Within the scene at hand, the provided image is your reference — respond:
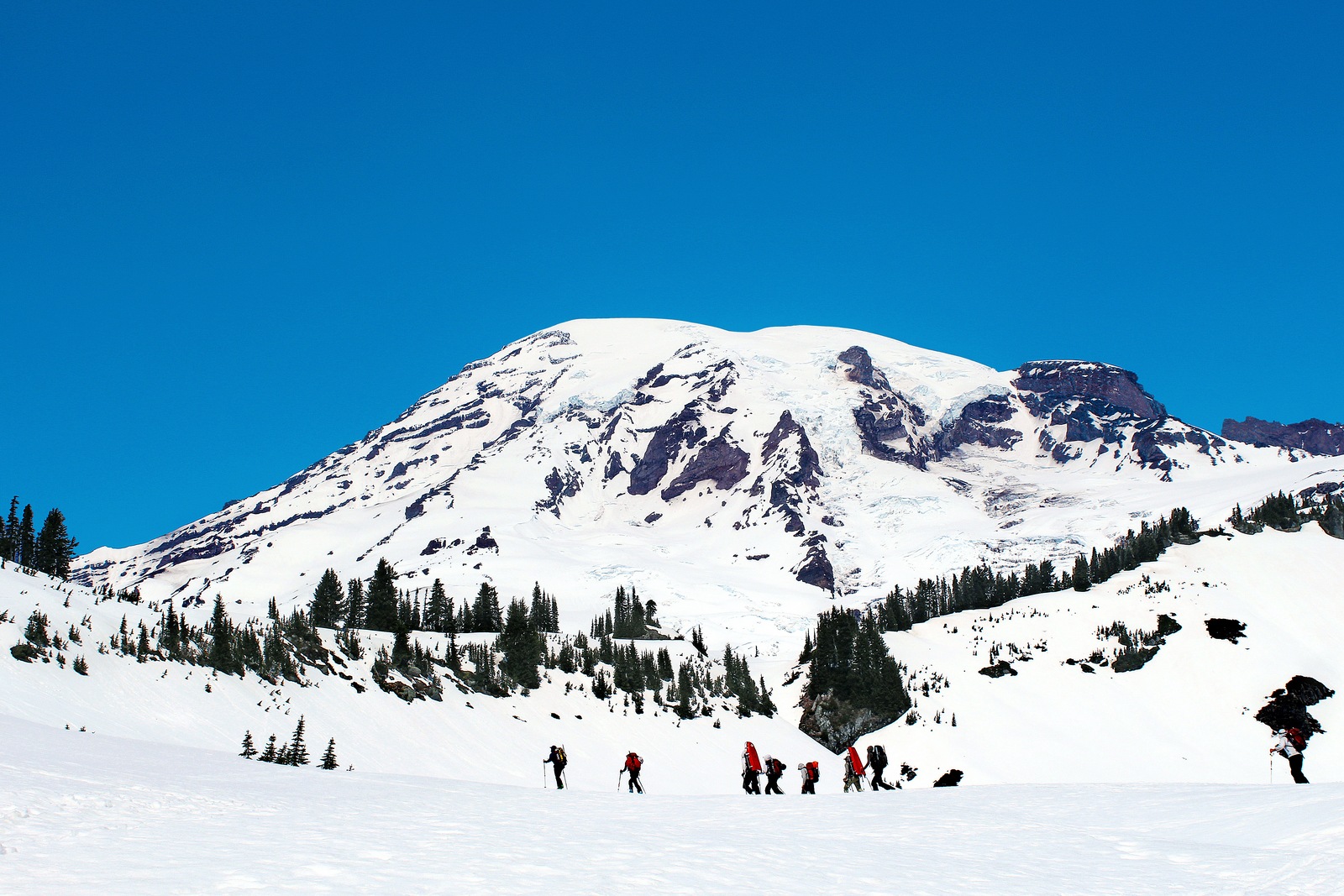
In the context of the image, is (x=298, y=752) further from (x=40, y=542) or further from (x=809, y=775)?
(x=40, y=542)

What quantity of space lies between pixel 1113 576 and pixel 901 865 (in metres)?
125

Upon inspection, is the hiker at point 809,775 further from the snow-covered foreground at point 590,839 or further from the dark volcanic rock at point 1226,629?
the dark volcanic rock at point 1226,629

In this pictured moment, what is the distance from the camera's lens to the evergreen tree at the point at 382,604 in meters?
103

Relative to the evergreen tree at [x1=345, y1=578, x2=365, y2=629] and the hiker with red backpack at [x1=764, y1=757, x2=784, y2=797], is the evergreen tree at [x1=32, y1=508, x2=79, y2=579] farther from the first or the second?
the hiker with red backpack at [x1=764, y1=757, x2=784, y2=797]

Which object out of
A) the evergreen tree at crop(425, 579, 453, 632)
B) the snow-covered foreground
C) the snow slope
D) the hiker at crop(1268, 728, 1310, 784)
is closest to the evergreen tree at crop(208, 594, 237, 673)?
the snow slope

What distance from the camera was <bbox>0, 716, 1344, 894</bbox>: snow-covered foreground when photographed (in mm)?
11430

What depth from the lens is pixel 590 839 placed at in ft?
53.4

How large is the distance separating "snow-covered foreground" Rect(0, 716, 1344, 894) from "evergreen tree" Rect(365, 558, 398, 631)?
79.1 metres

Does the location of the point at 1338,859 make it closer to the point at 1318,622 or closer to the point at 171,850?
the point at 171,850

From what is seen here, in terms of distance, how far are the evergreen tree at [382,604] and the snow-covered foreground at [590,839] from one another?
79098mm

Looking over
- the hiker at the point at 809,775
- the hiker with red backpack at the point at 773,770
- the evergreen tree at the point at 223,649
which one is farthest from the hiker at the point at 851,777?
the evergreen tree at the point at 223,649

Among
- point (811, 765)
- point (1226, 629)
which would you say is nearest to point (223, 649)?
point (811, 765)

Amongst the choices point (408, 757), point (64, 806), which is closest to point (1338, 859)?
point (64, 806)

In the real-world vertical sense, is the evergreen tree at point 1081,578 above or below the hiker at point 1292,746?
above
